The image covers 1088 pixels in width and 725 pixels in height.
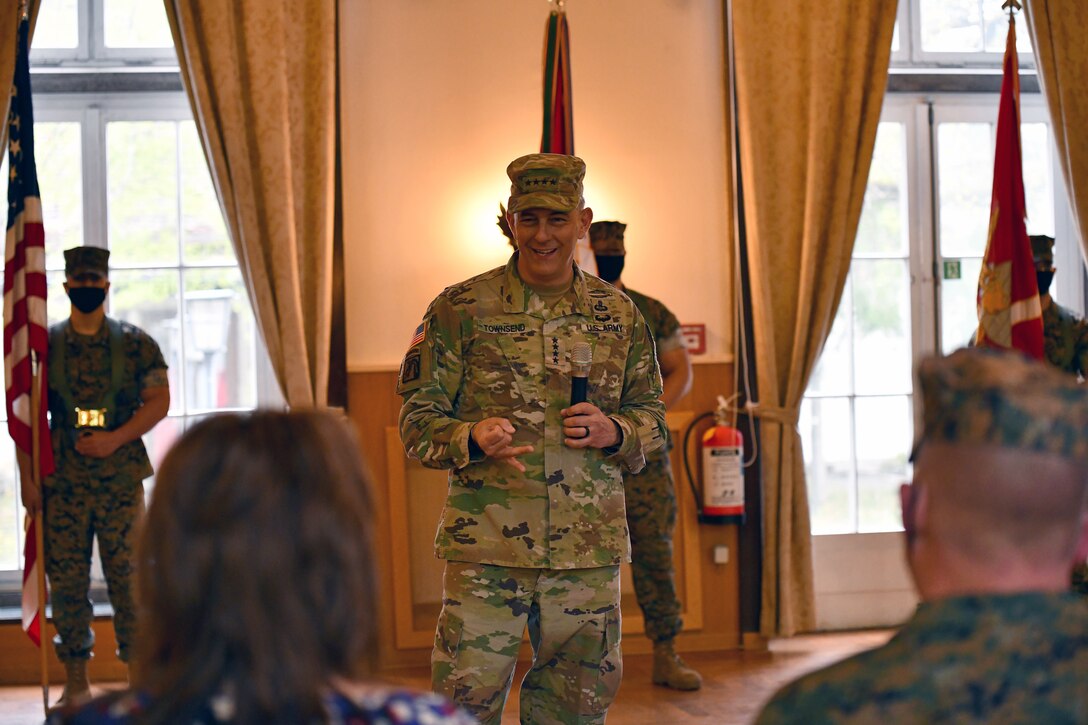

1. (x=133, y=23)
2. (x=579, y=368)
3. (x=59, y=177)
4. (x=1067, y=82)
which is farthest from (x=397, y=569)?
(x=1067, y=82)

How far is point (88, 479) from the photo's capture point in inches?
176

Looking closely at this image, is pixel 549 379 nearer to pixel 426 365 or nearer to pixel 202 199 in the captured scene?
pixel 426 365

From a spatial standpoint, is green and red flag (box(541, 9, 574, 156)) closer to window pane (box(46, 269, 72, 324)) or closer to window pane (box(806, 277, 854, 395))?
window pane (box(806, 277, 854, 395))

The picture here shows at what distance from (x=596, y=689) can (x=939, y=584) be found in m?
1.69

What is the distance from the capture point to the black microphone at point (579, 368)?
8.89ft

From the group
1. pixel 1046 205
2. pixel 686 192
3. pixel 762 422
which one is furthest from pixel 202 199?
pixel 1046 205

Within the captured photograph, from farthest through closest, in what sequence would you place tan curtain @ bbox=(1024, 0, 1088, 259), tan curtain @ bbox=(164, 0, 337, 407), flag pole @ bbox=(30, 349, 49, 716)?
tan curtain @ bbox=(1024, 0, 1088, 259) → tan curtain @ bbox=(164, 0, 337, 407) → flag pole @ bbox=(30, 349, 49, 716)

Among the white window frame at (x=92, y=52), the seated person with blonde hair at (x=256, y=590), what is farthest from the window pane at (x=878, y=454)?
the seated person with blonde hair at (x=256, y=590)

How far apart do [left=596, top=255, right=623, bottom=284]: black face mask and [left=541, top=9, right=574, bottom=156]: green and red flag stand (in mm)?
545

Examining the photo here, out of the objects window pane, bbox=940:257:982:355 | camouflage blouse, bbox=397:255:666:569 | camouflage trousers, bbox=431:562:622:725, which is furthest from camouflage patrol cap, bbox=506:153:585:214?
window pane, bbox=940:257:982:355

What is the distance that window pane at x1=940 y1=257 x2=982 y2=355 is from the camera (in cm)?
562

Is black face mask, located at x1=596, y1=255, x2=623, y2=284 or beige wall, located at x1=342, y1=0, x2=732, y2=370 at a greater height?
beige wall, located at x1=342, y1=0, x2=732, y2=370

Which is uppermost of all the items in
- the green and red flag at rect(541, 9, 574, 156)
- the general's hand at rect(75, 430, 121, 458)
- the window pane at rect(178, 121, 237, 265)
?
the green and red flag at rect(541, 9, 574, 156)

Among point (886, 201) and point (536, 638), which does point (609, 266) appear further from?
point (536, 638)
